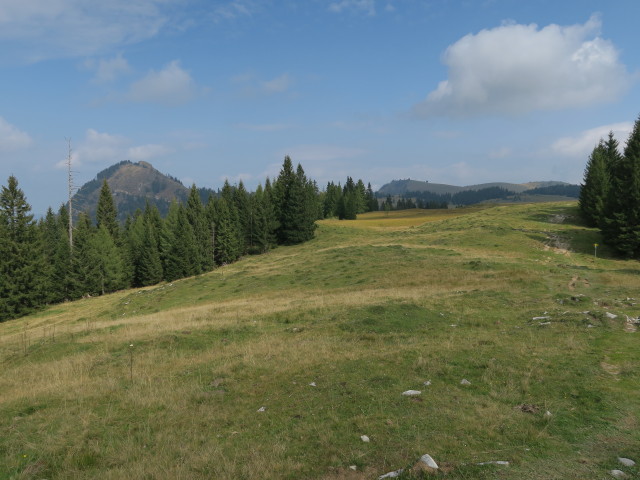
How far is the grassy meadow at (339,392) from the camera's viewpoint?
6922 mm

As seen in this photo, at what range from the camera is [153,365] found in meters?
13.9

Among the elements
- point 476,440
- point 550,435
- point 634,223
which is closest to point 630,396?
point 550,435

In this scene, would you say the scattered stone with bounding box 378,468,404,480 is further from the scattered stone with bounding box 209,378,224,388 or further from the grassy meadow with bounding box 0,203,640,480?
the scattered stone with bounding box 209,378,224,388

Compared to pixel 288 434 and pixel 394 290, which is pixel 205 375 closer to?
pixel 288 434

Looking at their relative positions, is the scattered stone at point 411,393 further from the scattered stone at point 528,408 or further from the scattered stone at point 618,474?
the scattered stone at point 618,474

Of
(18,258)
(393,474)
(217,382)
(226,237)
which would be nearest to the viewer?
(393,474)

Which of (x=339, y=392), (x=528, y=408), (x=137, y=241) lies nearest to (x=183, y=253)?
(x=137, y=241)

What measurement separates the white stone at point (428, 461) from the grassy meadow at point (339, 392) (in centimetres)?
23

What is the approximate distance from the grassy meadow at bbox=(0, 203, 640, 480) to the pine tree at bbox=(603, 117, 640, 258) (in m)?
28.5

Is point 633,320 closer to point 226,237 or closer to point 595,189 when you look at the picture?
point 595,189

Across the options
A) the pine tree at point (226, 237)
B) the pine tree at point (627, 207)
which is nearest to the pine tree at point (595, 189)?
the pine tree at point (627, 207)

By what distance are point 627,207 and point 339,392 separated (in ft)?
175

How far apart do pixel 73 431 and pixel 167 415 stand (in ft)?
6.83

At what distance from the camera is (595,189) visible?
6119 cm
